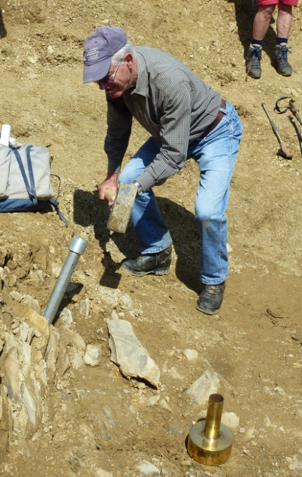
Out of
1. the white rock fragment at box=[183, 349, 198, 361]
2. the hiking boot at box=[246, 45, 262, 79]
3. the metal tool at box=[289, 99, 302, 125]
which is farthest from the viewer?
the hiking boot at box=[246, 45, 262, 79]

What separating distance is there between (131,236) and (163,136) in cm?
146

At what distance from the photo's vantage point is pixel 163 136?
12.8 feet

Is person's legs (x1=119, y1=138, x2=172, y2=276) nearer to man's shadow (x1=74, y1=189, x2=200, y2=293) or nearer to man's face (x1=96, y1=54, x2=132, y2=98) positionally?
man's shadow (x1=74, y1=189, x2=200, y2=293)

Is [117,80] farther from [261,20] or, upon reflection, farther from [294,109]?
[261,20]

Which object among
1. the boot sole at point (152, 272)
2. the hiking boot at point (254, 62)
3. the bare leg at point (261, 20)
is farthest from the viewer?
the hiking boot at point (254, 62)

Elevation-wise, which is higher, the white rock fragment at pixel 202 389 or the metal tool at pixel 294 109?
the white rock fragment at pixel 202 389

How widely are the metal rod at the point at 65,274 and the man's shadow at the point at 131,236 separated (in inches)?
35.3

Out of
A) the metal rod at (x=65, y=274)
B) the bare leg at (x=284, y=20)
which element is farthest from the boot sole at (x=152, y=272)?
the bare leg at (x=284, y=20)

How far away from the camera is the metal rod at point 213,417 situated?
3.13 metres

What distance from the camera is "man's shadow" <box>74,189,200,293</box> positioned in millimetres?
4848

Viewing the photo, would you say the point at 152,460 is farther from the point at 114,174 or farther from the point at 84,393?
the point at 114,174

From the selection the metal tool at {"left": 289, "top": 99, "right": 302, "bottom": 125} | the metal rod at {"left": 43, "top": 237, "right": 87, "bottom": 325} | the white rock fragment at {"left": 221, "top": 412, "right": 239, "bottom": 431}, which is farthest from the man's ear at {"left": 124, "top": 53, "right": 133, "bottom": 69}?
the metal tool at {"left": 289, "top": 99, "right": 302, "bottom": 125}

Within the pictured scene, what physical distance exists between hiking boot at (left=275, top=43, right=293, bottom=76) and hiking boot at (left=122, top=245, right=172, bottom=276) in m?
3.54

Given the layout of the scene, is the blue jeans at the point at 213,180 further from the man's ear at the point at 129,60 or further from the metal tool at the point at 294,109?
the metal tool at the point at 294,109
